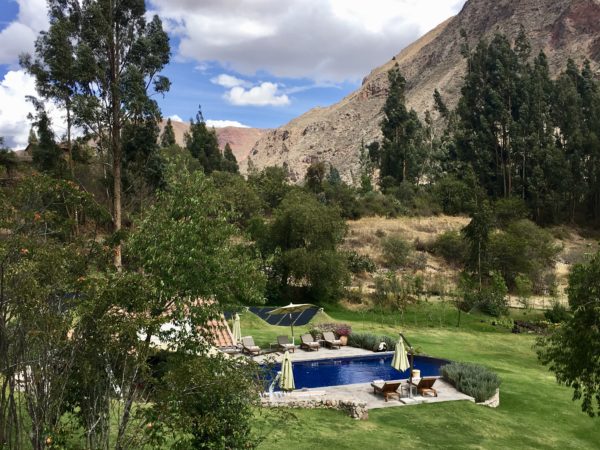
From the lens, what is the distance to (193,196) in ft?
30.0

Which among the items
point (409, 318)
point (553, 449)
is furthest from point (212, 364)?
point (409, 318)

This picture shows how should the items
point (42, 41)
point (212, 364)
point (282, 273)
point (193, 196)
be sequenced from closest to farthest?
point (212, 364)
point (193, 196)
point (42, 41)
point (282, 273)

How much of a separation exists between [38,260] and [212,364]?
2.81 meters

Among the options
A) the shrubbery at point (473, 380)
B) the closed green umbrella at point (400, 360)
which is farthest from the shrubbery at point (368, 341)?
the closed green umbrella at point (400, 360)

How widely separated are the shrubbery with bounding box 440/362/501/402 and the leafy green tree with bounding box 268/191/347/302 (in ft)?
50.6

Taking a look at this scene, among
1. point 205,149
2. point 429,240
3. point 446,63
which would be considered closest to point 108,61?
point 429,240

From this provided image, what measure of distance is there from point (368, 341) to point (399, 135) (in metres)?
49.3

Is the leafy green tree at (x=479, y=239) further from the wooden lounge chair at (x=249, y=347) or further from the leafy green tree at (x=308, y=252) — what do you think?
the wooden lounge chair at (x=249, y=347)

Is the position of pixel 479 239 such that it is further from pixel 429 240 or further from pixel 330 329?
pixel 330 329

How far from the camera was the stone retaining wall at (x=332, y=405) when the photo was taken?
13.2m

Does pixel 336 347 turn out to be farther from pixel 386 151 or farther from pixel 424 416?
pixel 386 151

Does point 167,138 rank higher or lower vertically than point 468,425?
higher

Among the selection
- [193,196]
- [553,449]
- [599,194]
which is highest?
[599,194]

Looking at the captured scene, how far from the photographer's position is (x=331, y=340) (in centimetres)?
2253
